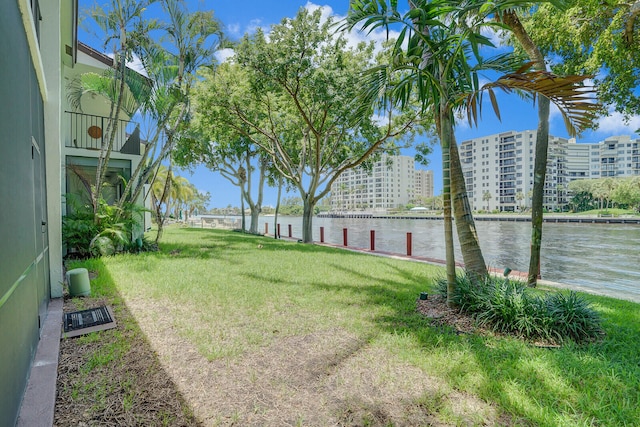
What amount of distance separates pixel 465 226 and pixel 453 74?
2301 millimetres

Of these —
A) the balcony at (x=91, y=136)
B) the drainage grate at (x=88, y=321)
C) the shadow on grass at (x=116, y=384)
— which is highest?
the balcony at (x=91, y=136)

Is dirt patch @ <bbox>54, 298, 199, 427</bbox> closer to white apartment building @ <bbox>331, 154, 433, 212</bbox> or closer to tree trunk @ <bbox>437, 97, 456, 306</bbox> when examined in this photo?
tree trunk @ <bbox>437, 97, 456, 306</bbox>

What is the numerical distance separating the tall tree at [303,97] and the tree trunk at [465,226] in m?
4.28

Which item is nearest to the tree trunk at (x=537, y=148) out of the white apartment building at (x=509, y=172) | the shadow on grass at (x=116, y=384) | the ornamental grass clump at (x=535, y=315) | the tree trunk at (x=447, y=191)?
the ornamental grass clump at (x=535, y=315)

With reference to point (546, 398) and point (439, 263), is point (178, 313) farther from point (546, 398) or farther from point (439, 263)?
point (439, 263)

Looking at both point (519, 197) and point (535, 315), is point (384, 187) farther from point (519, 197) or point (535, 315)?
point (535, 315)

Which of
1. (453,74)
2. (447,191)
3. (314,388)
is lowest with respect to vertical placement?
(314,388)

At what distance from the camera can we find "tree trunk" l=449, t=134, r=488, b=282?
481cm

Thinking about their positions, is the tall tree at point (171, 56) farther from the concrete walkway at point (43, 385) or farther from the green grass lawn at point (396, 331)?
the concrete walkway at point (43, 385)

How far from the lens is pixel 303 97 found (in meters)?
13.3

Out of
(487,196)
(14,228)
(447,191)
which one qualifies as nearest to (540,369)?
(447,191)

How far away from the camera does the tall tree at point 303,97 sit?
11.3 m

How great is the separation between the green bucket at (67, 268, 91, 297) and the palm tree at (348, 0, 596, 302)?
18.3 feet

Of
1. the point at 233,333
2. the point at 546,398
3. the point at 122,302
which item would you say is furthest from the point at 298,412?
the point at 122,302
